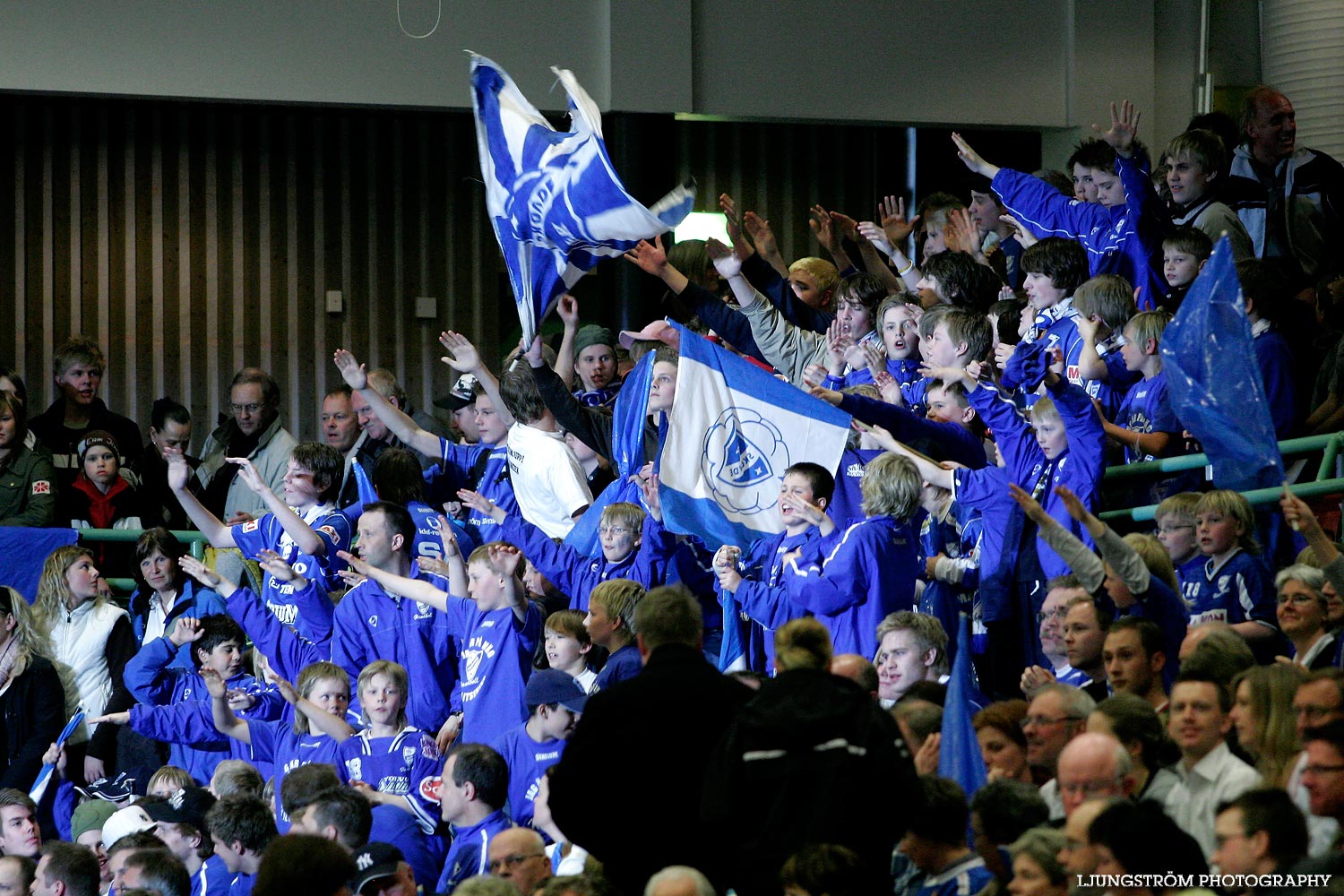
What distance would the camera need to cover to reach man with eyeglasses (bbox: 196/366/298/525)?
411 inches

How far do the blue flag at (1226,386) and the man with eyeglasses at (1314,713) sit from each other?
1.99 meters

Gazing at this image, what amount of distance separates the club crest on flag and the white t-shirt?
1282mm

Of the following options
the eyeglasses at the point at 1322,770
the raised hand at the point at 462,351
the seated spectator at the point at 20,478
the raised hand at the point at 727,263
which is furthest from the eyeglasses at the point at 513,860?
the seated spectator at the point at 20,478

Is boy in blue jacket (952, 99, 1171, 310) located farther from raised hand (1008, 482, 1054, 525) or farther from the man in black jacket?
the man in black jacket

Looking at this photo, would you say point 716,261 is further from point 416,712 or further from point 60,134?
point 60,134

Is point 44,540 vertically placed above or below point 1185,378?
below

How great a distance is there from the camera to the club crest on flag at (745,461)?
25.5ft

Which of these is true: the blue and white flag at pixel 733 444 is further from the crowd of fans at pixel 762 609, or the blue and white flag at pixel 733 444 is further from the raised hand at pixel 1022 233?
the raised hand at pixel 1022 233

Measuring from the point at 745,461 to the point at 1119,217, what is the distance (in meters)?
2.83

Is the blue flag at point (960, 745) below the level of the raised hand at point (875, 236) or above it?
below

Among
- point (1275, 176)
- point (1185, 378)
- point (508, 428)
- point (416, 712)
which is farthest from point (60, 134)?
point (1185, 378)

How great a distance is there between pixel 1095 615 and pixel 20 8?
8.74 m

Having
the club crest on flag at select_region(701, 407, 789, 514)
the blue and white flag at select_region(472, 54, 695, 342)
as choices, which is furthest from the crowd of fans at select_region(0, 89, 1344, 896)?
the blue and white flag at select_region(472, 54, 695, 342)

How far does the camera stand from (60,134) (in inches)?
511
